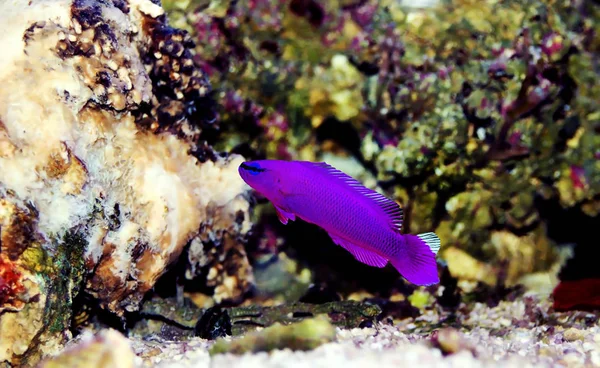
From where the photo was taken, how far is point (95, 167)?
2727 millimetres

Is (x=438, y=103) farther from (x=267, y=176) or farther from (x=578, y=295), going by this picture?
(x=267, y=176)

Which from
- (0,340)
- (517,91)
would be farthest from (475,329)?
(0,340)

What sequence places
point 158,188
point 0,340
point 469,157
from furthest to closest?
1. point 469,157
2. point 158,188
3. point 0,340

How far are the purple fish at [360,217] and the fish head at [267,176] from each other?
25mm

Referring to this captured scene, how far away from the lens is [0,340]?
85.4 inches

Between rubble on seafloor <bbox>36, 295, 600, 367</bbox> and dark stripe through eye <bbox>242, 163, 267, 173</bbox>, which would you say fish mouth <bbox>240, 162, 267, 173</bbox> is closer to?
dark stripe through eye <bbox>242, 163, 267, 173</bbox>

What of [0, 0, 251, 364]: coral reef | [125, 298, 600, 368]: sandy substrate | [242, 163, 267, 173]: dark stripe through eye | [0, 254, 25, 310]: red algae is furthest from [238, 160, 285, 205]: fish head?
[0, 254, 25, 310]: red algae

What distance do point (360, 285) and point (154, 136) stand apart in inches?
97.6

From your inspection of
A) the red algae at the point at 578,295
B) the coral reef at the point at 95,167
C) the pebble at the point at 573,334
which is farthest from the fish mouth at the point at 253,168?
the red algae at the point at 578,295

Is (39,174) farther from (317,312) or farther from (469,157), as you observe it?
(469,157)

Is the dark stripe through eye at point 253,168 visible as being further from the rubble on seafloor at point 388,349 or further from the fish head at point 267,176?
the rubble on seafloor at point 388,349

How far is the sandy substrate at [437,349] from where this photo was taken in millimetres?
1839

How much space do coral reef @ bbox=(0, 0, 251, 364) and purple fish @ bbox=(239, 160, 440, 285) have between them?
3.45 ft

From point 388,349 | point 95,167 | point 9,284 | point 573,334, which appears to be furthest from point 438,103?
point 9,284
